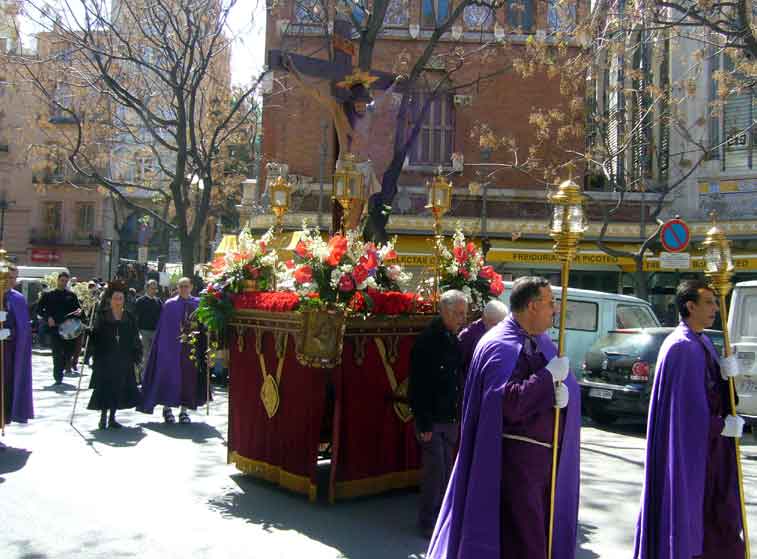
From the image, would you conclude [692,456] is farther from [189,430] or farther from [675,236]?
[675,236]

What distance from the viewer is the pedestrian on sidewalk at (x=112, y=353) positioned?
34.0ft

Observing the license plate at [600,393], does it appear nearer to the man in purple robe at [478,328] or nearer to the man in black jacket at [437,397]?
the man in purple robe at [478,328]

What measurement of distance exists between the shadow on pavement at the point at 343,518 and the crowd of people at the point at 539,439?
0.33m

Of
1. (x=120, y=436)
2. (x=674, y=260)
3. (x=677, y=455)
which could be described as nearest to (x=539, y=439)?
(x=677, y=455)

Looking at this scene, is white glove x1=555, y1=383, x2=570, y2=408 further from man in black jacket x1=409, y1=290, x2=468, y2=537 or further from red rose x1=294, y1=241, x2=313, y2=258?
red rose x1=294, y1=241, x2=313, y2=258

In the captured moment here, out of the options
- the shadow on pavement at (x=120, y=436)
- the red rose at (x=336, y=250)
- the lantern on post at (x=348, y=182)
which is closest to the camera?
the red rose at (x=336, y=250)

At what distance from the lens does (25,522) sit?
632 cm

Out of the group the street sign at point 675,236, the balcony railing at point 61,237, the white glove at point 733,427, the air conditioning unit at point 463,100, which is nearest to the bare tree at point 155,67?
the air conditioning unit at point 463,100

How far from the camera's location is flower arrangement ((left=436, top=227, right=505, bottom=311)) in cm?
790

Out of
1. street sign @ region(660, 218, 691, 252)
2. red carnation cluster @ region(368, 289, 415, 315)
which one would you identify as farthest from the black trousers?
street sign @ region(660, 218, 691, 252)

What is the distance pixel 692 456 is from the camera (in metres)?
4.70

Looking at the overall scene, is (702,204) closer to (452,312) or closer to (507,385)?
(452,312)

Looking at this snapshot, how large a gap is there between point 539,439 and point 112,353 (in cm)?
741

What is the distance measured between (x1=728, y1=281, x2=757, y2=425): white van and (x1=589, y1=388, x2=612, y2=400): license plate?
6.11 feet
